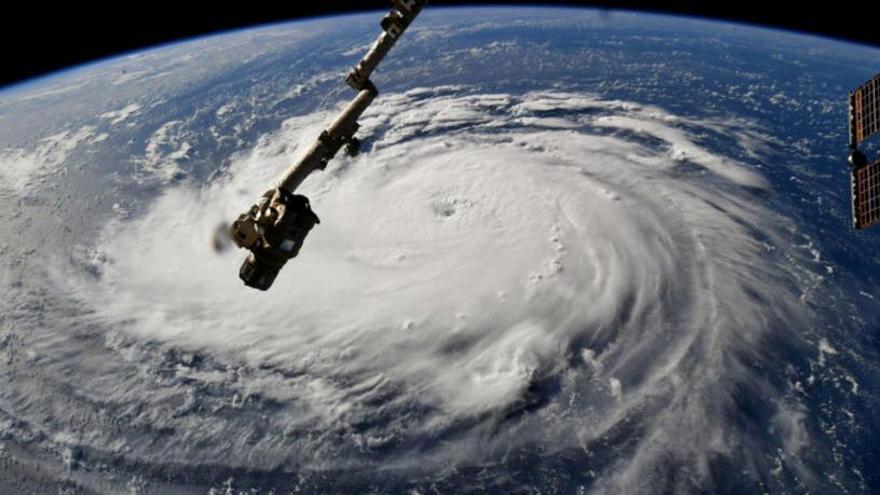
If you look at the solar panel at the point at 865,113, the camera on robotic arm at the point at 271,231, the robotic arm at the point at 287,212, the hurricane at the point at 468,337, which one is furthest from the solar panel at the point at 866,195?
the camera on robotic arm at the point at 271,231

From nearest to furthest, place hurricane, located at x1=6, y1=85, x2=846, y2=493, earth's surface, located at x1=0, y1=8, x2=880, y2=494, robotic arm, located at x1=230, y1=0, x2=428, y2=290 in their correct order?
robotic arm, located at x1=230, y1=0, x2=428, y2=290, hurricane, located at x1=6, y1=85, x2=846, y2=493, earth's surface, located at x1=0, y1=8, x2=880, y2=494

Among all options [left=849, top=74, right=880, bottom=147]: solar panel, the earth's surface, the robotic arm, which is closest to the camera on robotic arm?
the robotic arm

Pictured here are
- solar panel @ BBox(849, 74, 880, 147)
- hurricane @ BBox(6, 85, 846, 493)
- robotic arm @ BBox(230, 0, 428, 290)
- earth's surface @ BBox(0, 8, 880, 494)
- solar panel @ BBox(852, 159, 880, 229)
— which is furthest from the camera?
earth's surface @ BBox(0, 8, 880, 494)

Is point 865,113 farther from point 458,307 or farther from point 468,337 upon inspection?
point 458,307

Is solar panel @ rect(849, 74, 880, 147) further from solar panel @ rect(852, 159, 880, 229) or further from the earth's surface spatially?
the earth's surface

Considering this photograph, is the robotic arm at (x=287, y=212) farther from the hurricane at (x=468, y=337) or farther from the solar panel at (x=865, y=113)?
the solar panel at (x=865, y=113)

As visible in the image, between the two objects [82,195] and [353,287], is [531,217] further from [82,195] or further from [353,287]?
[82,195]
